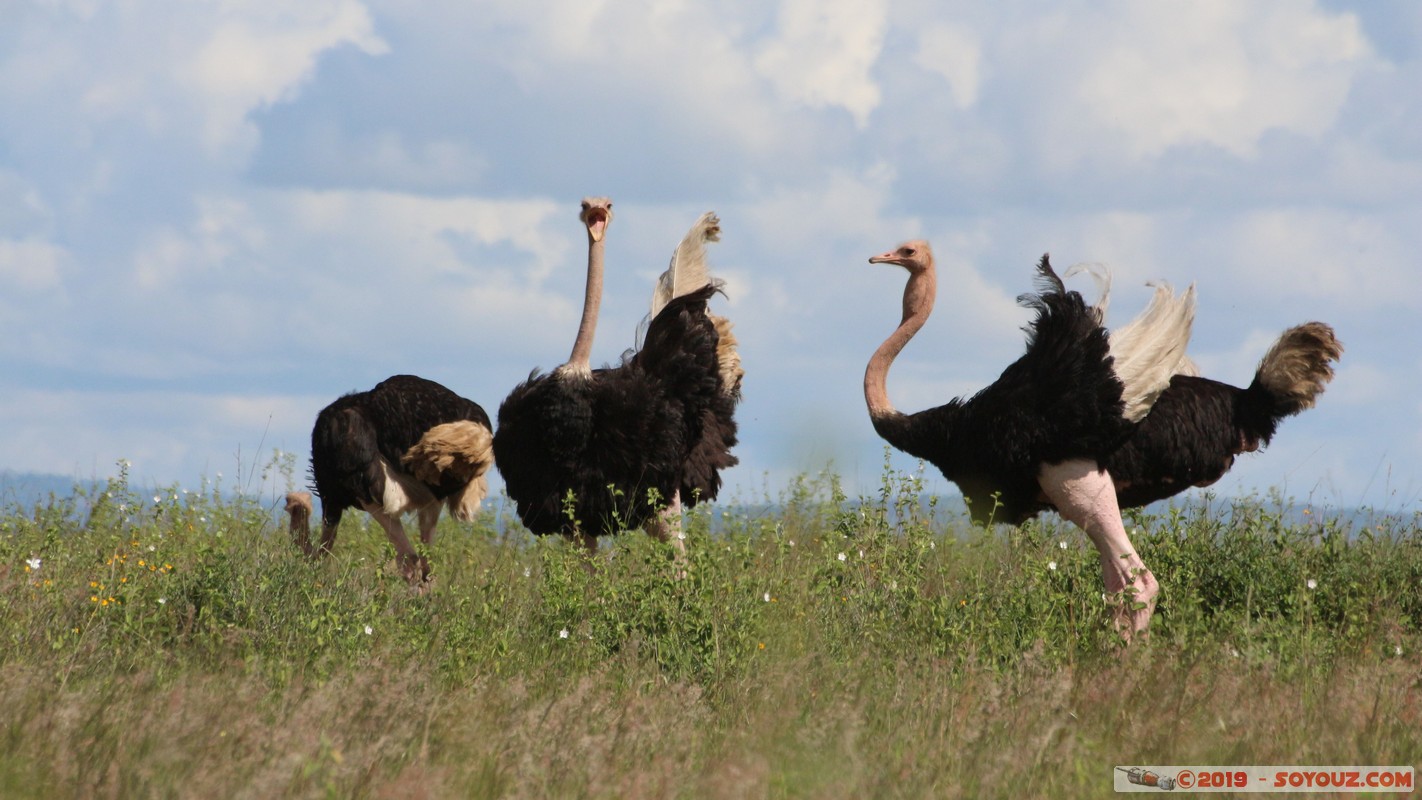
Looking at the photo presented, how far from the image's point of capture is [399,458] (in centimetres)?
844

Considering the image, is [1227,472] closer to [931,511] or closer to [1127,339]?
[1127,339]

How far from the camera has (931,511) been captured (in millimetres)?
7043

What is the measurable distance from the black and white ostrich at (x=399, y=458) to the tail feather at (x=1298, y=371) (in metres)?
3.86

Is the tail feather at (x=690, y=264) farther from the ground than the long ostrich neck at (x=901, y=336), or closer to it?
farther from the ground

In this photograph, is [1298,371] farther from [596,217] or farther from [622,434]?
[596,217]

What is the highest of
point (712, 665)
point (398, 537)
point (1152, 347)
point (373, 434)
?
point (1152, 347)

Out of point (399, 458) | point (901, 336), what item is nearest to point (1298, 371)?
point (901, 336)

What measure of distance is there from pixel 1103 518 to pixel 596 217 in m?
3.48

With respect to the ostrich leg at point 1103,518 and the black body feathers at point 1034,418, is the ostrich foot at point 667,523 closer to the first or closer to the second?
the black body feathers at point 1034,418

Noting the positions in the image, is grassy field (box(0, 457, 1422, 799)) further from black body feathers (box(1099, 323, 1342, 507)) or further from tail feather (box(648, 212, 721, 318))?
tail feather (box(648, 212, 721, 318))

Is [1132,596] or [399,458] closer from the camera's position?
[1132,596]

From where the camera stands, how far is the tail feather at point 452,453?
26.3ft

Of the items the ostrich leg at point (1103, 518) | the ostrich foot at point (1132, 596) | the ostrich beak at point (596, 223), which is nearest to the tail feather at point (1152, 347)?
the ostrich leg at point (1103, 518)

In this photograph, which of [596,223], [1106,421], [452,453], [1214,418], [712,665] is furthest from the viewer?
[596,223]
